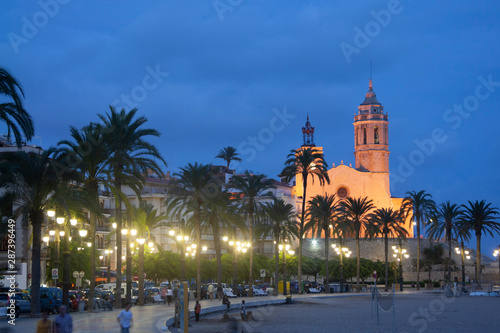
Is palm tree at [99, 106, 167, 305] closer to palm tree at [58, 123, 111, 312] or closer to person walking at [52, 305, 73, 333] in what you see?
palm tree at [58, 123, 111, 312]

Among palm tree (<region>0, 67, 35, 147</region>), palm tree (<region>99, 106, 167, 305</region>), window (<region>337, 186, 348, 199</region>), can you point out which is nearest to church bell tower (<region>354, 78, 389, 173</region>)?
window (<region>337, 186, 348, 199</region>)

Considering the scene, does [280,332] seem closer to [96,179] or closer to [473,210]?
[96,179]

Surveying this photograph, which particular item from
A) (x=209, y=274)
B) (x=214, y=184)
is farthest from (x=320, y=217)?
(x=214, y=184)

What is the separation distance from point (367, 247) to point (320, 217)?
111 ft

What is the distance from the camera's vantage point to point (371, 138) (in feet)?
402

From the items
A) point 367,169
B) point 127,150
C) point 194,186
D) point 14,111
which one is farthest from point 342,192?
point 14,111

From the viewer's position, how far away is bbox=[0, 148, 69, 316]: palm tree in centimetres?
3106

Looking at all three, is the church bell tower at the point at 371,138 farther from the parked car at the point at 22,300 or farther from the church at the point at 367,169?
the parked car at the point at 22,300

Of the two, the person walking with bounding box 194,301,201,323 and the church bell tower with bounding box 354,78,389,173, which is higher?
the church bell tower with bounding box 354,78,389,173

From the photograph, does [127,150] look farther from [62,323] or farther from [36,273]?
[62,323]

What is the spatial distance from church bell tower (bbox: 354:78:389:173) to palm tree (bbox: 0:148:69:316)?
305ft

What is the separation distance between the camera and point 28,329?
24.8 meters

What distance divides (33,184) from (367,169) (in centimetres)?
9427

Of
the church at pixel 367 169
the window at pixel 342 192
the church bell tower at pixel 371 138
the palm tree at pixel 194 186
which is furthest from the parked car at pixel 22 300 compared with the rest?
the church bell tower at pixel 371 138
